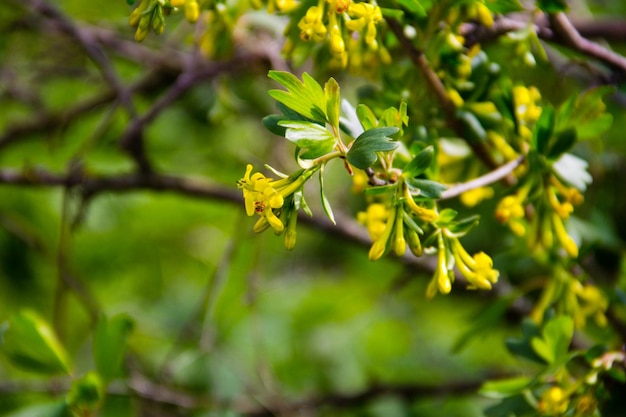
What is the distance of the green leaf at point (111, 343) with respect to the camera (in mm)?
984

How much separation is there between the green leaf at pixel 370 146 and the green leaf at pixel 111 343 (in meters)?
0.48

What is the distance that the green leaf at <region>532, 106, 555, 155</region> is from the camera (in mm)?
809

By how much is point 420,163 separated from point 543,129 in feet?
0.66

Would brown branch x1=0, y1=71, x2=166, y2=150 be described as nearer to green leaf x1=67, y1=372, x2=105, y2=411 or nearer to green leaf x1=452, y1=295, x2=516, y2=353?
green leaf x1=67, y1=372, x2=105, y2=411

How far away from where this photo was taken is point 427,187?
2.26ft

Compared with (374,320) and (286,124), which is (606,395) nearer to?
(286,124)

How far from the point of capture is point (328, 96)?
2.21 feet

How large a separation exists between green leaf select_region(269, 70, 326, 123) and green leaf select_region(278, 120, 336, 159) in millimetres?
15

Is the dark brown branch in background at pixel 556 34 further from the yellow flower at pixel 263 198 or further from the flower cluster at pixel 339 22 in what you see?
the yellow flower at pixel 263 198

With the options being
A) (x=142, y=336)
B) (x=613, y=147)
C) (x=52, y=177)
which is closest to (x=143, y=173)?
(x=52, y=177)

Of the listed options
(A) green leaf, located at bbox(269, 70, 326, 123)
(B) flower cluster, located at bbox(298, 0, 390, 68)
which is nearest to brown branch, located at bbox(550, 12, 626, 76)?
(B) flower cluster, located at bbox(298, 0, 390, 68)

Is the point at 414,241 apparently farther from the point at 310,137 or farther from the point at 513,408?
the point at 513,408

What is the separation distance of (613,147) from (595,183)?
9 cm

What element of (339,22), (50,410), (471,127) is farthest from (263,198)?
(50,410)
